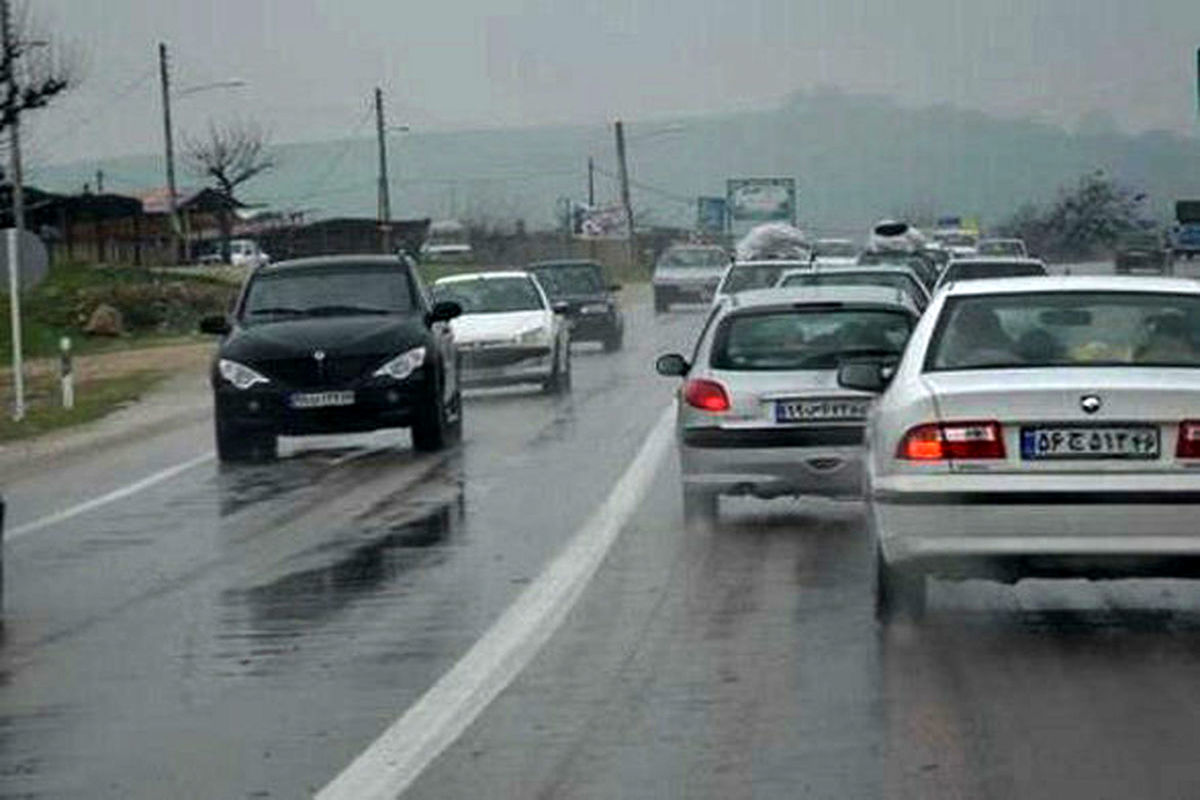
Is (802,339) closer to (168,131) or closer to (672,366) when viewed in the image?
(672,366)

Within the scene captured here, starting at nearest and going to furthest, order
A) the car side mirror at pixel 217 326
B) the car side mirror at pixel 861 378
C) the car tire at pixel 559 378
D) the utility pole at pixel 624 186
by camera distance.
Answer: the car side mirror at pixel 861 378
the car side mirror at pixel 217 326
the car tire at pixel 559 378
the utility pole at pixel 624 186

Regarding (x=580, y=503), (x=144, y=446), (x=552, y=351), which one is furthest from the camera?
(x=552, y=351)

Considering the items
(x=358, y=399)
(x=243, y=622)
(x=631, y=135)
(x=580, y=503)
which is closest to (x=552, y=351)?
(x=358, y=399)

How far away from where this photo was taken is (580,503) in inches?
730

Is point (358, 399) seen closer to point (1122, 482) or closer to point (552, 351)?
point (552, 351)

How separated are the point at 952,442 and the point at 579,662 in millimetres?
1795

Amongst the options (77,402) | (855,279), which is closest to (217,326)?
(855,279)

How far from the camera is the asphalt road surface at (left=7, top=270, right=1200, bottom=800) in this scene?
8.88m

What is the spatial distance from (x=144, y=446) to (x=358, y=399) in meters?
4.58

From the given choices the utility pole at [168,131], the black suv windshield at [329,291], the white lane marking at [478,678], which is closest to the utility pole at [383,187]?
the utility pole at [168,131]

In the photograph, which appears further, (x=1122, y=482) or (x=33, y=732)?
(x=1122, y=482)

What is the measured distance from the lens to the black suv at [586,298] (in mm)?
46438

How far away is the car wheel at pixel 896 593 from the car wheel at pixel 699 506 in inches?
181

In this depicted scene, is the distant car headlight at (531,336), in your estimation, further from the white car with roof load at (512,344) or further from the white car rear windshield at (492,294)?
the white car rear windshield at (492,294)
